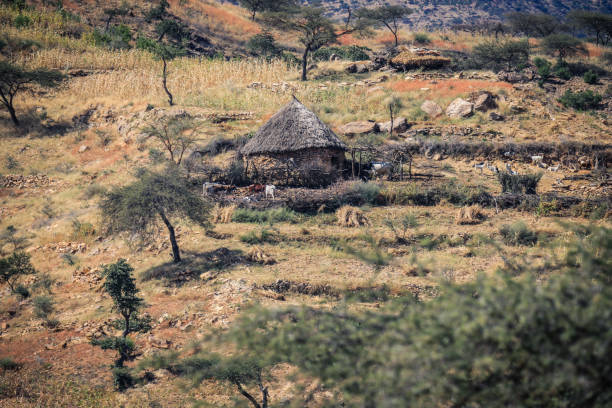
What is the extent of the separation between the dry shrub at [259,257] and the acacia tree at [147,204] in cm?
160

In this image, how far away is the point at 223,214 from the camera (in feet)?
42.4

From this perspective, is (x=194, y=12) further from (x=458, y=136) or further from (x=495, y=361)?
(x=495, y=361)

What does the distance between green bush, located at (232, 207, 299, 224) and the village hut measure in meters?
2.68

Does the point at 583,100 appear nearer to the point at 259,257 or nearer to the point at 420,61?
the point at 420,61

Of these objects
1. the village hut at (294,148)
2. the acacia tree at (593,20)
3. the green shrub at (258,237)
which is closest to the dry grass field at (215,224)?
the green shrub at (258,237)

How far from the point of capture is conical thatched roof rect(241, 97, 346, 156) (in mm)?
15422

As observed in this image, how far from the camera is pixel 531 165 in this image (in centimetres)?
1633

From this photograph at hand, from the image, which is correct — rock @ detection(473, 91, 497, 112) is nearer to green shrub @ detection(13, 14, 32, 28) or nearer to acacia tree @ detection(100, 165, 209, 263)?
acacia tree @ detection(100, 165, 209, 263)

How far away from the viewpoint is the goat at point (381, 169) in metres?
15.5

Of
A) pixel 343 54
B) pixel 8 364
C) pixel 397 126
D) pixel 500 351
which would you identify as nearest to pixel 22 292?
pixel 8 364

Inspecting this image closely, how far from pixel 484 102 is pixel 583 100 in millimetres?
5028

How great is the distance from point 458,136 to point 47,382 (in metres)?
17.8

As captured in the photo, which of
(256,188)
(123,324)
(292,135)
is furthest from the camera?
(292,135)

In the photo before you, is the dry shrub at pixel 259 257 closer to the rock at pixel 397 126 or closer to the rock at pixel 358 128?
the rock at pixel 358 128
